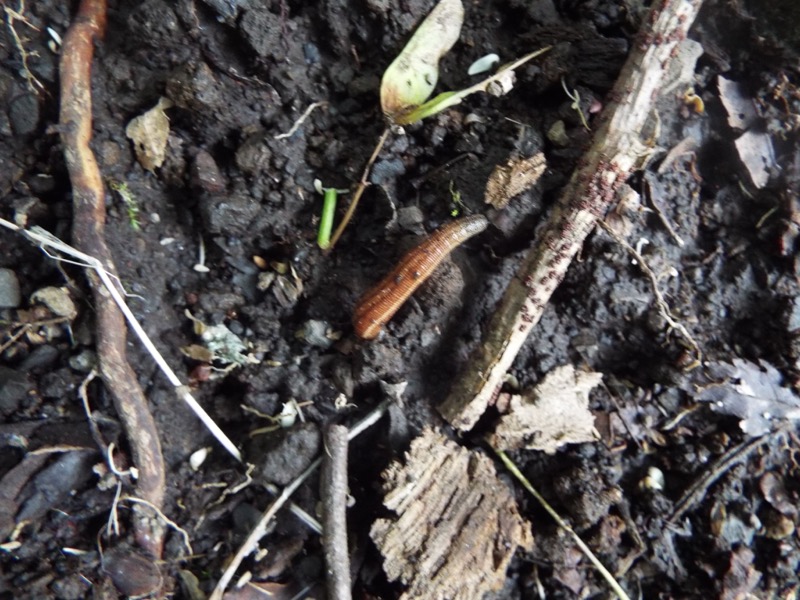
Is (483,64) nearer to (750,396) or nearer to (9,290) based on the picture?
(750,396)

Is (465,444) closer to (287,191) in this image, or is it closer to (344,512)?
(344,512)

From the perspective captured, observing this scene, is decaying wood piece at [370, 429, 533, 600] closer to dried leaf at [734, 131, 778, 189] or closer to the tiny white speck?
the tiny white speck

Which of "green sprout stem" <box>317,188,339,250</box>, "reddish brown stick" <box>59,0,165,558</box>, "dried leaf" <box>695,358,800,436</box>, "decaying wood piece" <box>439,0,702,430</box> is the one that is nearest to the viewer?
"decaying wood piece" <box>439,0,702,430</box>

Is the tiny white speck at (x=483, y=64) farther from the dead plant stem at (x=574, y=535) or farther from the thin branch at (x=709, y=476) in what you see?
the thin branch at (x=709, y=476)

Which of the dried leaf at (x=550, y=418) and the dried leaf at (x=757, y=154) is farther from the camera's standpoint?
the dried leaf at (x=757, y=154)

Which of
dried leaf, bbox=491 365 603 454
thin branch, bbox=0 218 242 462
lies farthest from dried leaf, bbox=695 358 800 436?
thin branch, bbox=0 218 242 462

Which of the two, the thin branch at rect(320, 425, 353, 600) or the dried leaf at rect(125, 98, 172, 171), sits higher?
the dried leaf at rect(125, 98, 172, 171)

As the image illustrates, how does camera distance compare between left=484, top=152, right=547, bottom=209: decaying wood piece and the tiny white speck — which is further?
the tiny white speck

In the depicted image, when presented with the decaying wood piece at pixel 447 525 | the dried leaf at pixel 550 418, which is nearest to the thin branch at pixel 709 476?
the dried leaf at pixel 550 418
